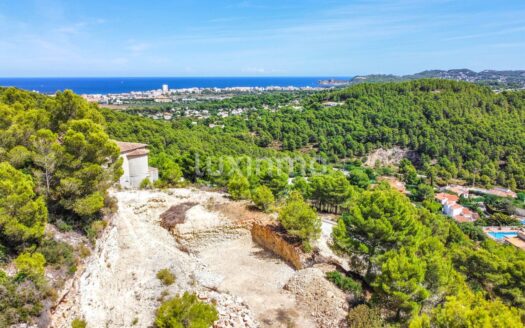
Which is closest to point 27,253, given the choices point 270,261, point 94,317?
point 94,317

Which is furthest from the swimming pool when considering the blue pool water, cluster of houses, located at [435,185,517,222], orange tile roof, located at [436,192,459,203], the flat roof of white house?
the flat roof of white house

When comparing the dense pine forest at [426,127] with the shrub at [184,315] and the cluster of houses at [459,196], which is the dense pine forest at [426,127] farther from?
the shrub at [184,315]

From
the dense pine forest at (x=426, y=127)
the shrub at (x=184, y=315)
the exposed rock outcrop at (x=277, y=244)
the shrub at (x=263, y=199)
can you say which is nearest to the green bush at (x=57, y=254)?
the shrub at (x=184, y=315)

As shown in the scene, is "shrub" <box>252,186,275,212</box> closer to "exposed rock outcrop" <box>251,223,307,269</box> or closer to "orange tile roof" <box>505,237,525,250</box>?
"exposed rock outcrop" <box>251,223,307,269</box>

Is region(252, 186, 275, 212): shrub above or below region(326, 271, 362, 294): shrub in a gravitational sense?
above

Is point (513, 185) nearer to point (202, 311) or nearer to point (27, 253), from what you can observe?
point (202, 311)

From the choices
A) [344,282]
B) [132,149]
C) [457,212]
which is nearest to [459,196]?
[457,212]
